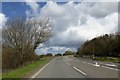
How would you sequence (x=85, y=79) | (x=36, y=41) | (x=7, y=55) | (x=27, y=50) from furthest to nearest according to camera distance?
(x=36, y=41) < (x=27, y=50) < (x=7, y=55) < (x=85, y=79)

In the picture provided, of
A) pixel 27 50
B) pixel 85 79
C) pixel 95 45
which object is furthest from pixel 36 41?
pixel 95 45

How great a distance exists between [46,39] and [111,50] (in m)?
39.7

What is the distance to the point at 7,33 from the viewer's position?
64250mm

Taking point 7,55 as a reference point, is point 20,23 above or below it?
above

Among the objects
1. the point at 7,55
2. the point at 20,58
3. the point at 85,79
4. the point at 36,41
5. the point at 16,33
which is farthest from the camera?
the point at 36,41

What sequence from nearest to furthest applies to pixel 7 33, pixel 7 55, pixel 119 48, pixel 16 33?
1. pixel 7 55
2. pixel 16 33
3. pixel 7 33
4. pixel 119 48

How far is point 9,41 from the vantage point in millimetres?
62844

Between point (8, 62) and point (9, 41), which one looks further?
point (9, 41)

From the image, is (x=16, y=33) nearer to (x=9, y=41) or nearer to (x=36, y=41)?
(x=9, y=41)

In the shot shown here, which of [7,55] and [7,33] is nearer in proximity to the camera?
[7,55]

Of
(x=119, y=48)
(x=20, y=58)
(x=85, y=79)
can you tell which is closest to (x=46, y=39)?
(x=20, y=58)

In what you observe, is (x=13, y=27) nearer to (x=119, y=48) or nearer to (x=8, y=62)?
(x=8, y=62)

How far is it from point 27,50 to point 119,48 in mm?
60719

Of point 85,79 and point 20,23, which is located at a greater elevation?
point 20,23
